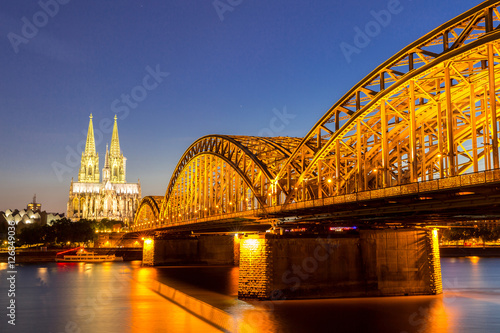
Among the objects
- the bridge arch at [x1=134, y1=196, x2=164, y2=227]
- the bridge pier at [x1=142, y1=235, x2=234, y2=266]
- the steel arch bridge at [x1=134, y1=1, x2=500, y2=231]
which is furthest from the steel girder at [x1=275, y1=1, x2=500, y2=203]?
the bridge arch at [x1=134, y1=196, x2=164, y2=227]

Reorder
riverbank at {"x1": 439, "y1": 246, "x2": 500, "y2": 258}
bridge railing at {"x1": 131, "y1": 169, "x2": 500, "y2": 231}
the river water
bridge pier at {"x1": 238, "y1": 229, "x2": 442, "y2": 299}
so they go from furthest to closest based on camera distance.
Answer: riverbank at {"x1": 439, "y1": 246, "x2": 500, "y2": 258} → bridge pier at {"x1": 238, "y1": 229, "x2": 442, "y2": 299} → the river water → bridge railing at {"x1": 131, "y1": 169, "x2": 500, "y2": 231}

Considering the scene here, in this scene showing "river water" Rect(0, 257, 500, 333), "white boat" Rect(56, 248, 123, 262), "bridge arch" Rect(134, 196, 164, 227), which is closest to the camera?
"river water" Rect(0, 257, 500, 333)

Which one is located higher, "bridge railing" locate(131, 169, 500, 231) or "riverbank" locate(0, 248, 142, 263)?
"bridge railing" locate(131, 169, 500, 231)

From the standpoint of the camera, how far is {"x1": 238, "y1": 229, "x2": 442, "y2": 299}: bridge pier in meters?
48.4

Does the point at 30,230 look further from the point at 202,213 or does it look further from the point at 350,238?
the point at 350,238

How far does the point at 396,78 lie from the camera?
4009 centimetres

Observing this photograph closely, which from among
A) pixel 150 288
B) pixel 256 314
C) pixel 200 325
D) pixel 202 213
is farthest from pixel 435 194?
pixel 202 213

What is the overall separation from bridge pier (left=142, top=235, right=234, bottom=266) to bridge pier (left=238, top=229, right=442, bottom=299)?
218ft

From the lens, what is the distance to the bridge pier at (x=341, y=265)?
1905 inches

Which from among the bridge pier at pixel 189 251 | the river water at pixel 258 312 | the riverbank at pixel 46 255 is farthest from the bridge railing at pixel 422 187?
the riverbank at pixel 46 255

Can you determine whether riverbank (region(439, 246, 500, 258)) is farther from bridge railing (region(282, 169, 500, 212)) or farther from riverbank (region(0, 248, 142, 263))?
bridge railing (region(282, 169, 500, 212))

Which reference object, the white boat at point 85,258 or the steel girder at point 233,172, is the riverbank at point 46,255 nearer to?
the white boat at point 85,258

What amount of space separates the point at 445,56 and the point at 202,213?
231ft

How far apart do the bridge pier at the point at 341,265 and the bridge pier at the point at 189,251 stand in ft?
218
